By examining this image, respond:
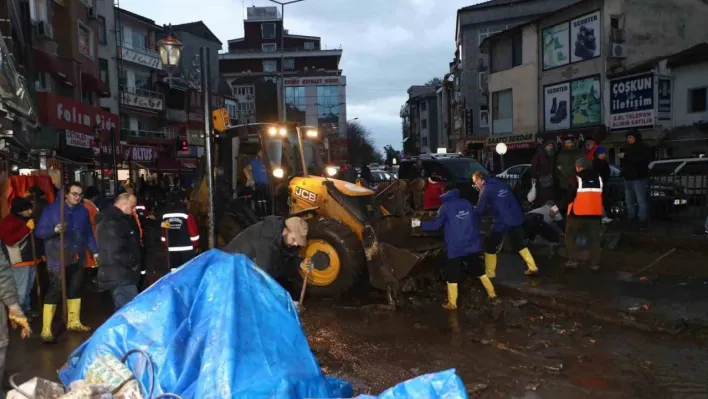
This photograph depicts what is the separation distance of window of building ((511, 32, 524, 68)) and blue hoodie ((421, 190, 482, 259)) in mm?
29210

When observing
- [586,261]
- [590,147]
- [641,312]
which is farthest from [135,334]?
[590,147]

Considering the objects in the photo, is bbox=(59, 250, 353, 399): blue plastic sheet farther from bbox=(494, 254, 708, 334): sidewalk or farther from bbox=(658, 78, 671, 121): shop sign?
bbox=(658, 78, 671, 121): shop sign

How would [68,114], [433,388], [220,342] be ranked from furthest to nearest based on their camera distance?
[68,114]
[220,342]
[433,388]

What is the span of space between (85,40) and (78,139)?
646 inches

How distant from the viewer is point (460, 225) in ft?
27.2

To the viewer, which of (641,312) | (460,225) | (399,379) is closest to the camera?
(399,379)

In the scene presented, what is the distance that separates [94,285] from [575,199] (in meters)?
8.47

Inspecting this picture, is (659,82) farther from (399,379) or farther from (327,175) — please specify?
(399,379)

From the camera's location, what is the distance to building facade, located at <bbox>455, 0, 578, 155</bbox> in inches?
1777

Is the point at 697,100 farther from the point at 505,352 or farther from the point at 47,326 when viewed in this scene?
the point at 47,326

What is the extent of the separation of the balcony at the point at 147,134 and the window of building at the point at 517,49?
→ 27.7 meters

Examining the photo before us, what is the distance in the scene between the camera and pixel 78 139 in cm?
1845

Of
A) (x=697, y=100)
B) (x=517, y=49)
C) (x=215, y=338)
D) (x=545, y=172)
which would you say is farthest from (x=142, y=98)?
(x=215, y=338)

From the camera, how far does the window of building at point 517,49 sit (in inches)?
1384
